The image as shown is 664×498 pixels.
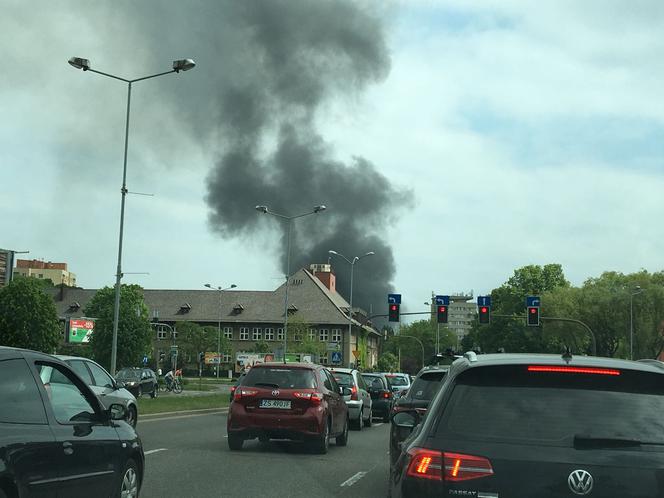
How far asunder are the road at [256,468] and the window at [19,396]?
451cm

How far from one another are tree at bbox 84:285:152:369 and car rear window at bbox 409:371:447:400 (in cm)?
8432

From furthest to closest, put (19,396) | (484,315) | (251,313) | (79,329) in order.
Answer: (251,313) < (79,329) < (484,315) < (19,396)

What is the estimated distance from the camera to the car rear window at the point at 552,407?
4691 mm

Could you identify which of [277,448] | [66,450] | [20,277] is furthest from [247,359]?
[66,450]

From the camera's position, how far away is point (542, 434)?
4.70 m

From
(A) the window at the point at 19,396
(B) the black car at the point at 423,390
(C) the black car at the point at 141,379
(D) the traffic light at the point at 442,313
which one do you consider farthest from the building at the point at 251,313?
(A) the window at the point at 19,396

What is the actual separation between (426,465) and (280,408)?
11988 millimetres

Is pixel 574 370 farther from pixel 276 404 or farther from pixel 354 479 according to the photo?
pixel 276 404

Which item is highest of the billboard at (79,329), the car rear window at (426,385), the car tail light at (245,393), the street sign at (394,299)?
the street sign at (394,299)

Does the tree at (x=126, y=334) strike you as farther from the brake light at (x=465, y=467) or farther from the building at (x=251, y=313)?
the brake light at (x=465, y=467)

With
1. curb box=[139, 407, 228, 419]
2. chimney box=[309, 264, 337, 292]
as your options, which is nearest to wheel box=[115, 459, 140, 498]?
curb box=[139, 407, 228, 419]

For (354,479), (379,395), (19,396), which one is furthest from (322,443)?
(379,395)

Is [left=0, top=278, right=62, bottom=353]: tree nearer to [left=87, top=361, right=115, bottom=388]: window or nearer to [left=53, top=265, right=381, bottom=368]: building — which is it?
[left=53, top=265, right=381, bottom=368]: building

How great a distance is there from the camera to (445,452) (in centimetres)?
475
